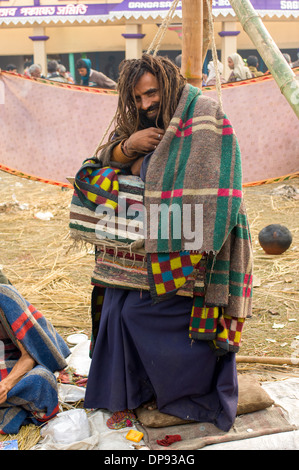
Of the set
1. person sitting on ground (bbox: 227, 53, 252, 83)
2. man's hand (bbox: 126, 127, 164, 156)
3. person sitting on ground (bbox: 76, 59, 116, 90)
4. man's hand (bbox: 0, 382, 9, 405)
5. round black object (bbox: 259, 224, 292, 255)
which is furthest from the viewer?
person sitting on ground (bbox: 76, 59, 116, 90)

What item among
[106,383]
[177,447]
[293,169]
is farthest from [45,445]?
[293,169]

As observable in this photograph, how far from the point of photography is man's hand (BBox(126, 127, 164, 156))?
2.48 metres

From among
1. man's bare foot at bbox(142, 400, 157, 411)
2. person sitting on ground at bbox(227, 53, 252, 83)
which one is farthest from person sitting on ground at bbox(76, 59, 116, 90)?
man's bare foot at bbox(142, 400, 157, 411)

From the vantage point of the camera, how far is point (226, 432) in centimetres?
261

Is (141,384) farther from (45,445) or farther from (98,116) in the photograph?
(98,116)

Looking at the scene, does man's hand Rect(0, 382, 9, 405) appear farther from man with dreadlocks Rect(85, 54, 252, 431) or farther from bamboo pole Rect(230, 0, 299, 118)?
bamboo pole Rect(230, 0, 299, 118)

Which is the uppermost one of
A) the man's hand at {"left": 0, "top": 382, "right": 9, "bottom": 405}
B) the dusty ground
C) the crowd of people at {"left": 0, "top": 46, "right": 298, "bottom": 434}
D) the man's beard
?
the man's beard

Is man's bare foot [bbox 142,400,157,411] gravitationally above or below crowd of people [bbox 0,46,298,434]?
below

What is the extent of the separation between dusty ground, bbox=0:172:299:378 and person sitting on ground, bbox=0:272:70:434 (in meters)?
1.17

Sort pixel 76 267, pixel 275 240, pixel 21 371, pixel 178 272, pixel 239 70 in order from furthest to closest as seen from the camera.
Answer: pixel 239 70
pixel 275 240
pixel 76 267
pixel 21 371
pixel 178 272

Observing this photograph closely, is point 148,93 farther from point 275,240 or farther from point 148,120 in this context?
point 275,240

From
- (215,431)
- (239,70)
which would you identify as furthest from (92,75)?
(215,431)

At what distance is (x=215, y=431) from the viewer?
262cm

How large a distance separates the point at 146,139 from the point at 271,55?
75 centimetres
